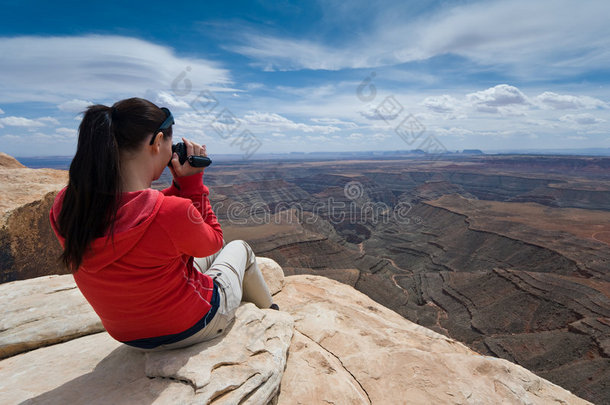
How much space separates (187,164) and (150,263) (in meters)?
0.79

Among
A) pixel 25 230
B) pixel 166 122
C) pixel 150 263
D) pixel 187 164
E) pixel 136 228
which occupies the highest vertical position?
pixel 166 122

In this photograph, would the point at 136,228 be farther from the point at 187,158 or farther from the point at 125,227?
the point at 187,158

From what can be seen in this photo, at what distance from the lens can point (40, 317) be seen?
3451 mm

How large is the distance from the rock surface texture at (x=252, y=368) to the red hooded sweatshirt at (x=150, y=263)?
0.36m

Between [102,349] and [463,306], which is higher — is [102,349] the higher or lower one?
the higher one

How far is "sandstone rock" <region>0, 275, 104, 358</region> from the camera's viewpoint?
10.2ft

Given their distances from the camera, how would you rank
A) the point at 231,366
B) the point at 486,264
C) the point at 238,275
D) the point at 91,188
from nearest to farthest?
the point at 91,188 → the point at 231,366 → the point at 238,275 → the point at 486,264

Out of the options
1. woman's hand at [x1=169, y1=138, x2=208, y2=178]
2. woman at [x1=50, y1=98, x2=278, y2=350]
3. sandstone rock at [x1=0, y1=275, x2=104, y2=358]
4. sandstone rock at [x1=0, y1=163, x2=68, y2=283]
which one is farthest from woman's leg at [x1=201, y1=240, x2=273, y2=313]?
sandstone rock at [x1=0, y1=163, x2=68, y2=283]

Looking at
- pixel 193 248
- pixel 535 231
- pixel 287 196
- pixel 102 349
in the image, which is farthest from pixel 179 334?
pixel 287 196

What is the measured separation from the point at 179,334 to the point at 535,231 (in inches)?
1843

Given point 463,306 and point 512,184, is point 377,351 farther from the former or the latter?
point 512,184

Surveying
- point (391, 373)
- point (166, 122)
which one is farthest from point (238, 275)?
point (391, 373)

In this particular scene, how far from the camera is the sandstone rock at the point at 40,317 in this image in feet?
10.2

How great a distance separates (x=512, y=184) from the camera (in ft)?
312
